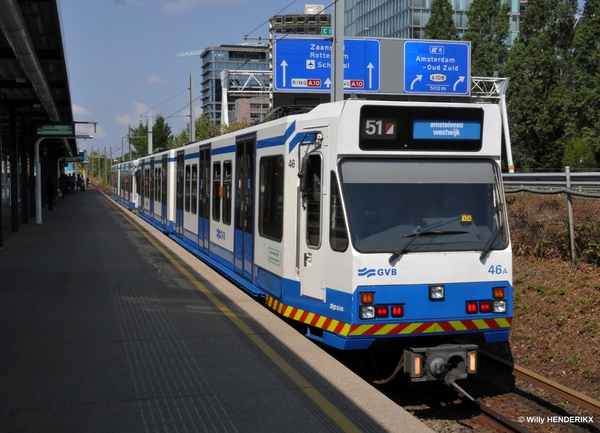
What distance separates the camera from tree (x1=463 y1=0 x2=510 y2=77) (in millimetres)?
50844

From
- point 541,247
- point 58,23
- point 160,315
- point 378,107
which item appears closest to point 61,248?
point 58,23

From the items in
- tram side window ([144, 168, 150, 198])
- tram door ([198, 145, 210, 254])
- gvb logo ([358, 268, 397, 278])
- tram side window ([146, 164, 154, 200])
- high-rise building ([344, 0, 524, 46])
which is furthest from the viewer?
high-rise building ([344, 0, 524, 46])

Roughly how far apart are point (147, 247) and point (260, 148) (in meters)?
9.19

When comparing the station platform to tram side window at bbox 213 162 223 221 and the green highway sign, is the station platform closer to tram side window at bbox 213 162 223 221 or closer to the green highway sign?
tram side window at bbox 213 162 223 221

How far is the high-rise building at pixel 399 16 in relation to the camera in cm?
6912

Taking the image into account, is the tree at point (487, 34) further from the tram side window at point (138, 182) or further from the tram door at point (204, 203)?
the tram door at point (204, 203)

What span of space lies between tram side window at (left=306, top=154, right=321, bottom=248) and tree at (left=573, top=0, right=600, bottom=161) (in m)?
38.2

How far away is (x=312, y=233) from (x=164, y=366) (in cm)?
217

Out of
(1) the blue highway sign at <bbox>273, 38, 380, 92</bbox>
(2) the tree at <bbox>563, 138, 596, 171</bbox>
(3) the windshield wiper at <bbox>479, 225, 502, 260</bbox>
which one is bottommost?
(3) the windshield wiper at <bbox>479, 225, 502, 260</bbox>

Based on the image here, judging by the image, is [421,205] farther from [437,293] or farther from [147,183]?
[147,183]

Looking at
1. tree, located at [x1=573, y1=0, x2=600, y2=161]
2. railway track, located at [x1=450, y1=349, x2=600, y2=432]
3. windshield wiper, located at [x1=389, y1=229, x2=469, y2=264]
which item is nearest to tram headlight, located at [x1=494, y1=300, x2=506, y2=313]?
windshield wiper, located at [x1=389, y1=229, x2=469, y2=264]

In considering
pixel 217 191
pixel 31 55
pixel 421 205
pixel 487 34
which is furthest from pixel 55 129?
pixel 487 34

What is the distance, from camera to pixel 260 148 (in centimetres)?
1039

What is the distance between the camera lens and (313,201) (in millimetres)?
8055
